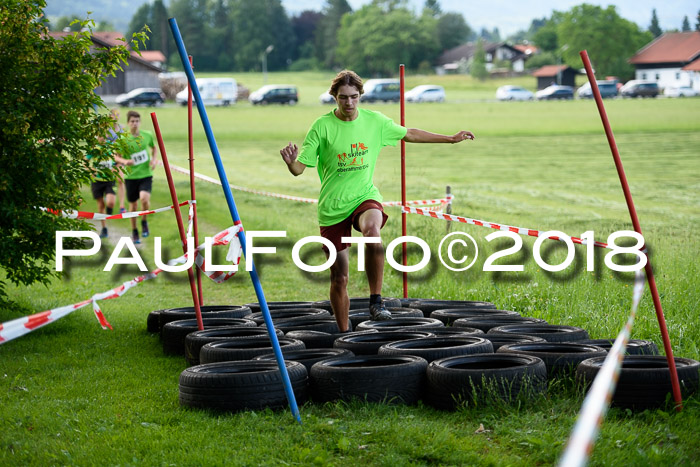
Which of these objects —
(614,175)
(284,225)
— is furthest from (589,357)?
(614,175)

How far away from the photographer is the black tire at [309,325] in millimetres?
8718

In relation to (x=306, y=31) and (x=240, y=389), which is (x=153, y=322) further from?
(x=306, y=31)

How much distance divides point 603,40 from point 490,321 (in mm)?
112552

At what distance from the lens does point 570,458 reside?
264 cm

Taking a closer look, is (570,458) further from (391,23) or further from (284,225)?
(391,23)

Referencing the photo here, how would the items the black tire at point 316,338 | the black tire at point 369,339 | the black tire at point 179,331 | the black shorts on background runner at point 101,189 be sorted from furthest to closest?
the black shorts on background runner at point 101,189, the black tire at point 179,331, the black tire at point 316,338, the black tire at point 369,339

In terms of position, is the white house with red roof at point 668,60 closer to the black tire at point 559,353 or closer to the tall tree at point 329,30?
the tall tree at point 329,30

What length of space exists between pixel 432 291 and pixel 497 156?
30227 millimetres

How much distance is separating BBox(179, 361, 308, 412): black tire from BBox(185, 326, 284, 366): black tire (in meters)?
1.51

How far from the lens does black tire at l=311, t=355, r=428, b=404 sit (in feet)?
21.1

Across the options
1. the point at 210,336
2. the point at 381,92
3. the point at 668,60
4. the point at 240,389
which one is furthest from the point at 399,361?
the point at 668,60

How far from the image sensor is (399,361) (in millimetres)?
6949

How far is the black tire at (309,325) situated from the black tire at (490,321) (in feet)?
3.73

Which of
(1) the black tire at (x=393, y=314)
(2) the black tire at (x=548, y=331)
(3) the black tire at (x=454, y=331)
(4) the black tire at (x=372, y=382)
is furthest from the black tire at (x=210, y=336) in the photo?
(2) the black tire at (x=548, y=331)
